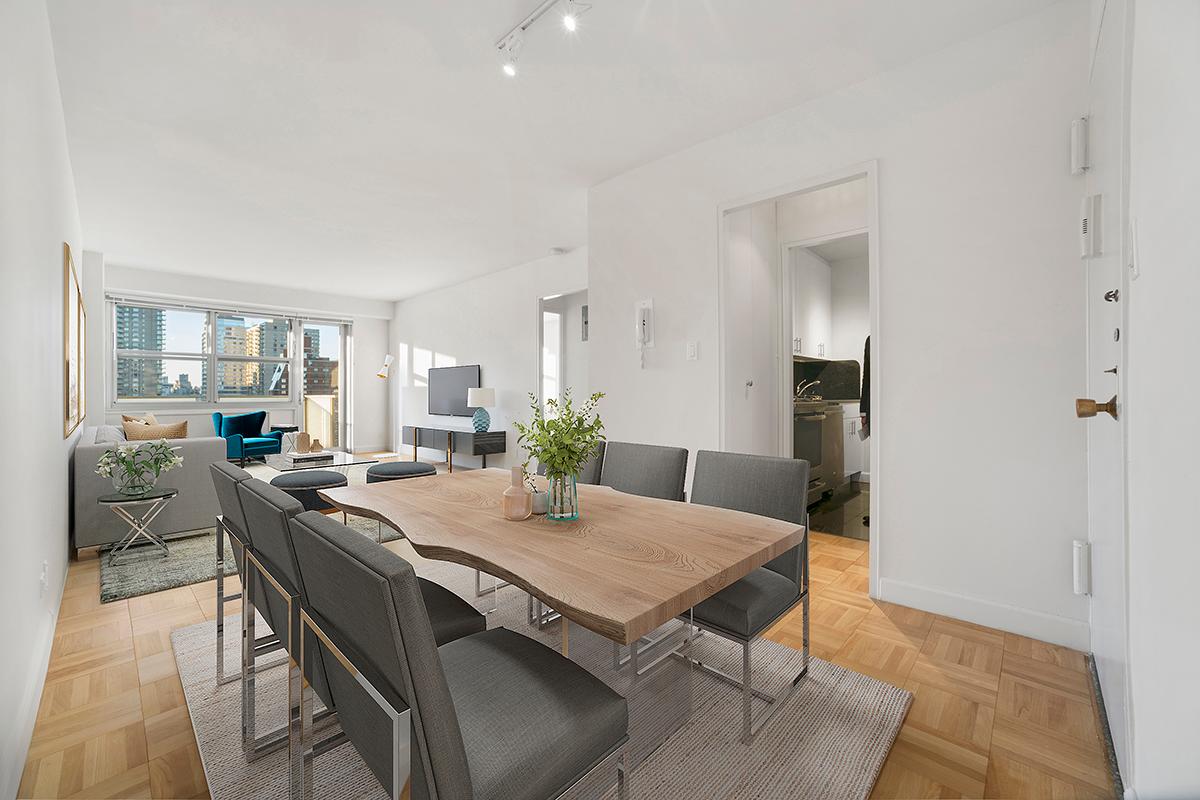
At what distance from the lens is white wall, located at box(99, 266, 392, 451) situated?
638 cm

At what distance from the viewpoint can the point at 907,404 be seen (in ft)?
8.17

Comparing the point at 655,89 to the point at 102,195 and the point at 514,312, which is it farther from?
the point at 102,195

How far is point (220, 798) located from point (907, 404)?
9.45 ft

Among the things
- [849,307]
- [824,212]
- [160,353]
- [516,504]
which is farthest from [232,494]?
[160,353]

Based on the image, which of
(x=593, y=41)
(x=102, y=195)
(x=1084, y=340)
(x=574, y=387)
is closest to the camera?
(x=1084, y=340)

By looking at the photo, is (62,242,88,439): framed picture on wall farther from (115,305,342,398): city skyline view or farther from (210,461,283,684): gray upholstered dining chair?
(115,305,342,398): city skyline view

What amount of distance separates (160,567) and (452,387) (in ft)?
14.4

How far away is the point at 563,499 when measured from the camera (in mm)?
1570

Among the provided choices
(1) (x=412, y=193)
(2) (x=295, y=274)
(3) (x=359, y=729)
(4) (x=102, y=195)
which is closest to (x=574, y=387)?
(1) (x=412, y=193)

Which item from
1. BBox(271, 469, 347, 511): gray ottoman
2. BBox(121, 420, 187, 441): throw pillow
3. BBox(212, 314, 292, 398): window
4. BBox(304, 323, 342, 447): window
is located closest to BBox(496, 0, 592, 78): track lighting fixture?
BBox(271, 469, 347, 511): gray ottoman

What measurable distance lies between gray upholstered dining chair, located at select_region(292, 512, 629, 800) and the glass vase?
439 millimetres

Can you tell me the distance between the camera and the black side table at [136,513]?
3.16 meters

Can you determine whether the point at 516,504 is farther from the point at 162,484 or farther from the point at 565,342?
the point at 565,342

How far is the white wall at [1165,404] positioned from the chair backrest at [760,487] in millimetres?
797
